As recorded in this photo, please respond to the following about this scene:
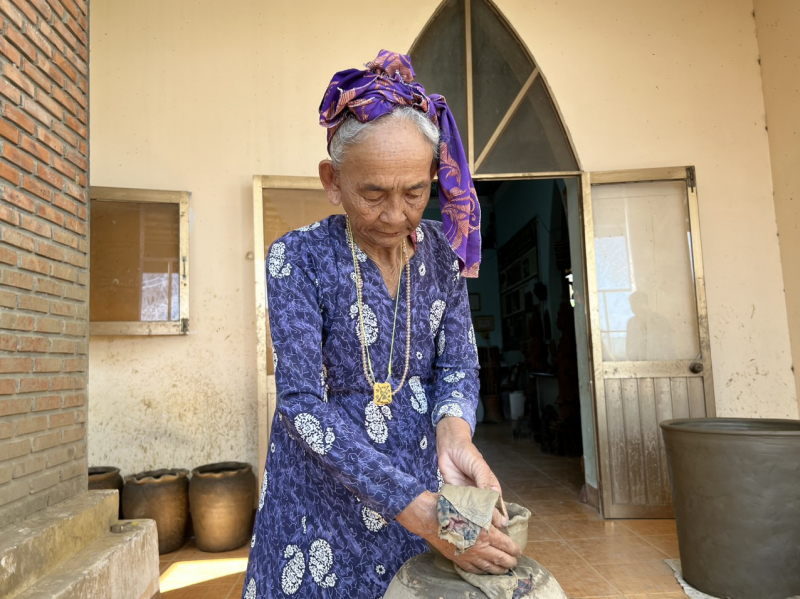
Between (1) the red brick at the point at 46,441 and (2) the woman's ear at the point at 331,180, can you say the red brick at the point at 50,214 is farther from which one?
(2) the woman's ear at the point at 331,180

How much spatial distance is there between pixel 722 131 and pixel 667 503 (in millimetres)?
2926

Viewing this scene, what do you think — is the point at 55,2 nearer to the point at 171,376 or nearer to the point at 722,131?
the point at 171,376

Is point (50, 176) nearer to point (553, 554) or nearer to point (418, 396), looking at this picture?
point (418, 396)

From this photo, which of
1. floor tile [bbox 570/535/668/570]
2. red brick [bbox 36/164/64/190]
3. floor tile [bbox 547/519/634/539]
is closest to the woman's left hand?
red brick [bbox 36/164/64/190]

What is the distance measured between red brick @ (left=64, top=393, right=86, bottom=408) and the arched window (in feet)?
10.6

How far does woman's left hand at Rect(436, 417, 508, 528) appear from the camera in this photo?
1244 millimetres

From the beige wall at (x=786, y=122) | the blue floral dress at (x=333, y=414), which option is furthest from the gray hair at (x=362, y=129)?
the beige wall at (x=786, y=122)

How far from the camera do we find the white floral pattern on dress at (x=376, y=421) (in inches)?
51.5

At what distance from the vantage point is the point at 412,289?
1431 millimetres

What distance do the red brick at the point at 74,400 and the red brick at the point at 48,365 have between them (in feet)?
0.50

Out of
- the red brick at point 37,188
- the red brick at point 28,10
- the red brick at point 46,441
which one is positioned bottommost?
the red brick at point 46,441

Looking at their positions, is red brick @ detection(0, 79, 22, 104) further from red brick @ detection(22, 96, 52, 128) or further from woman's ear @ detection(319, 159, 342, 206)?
woman's ear @ detection(319, 159, 342, 206)

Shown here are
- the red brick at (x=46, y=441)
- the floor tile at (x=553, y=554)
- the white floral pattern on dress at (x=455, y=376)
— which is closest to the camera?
the white floral pattern on dress at (x=455, y=376)

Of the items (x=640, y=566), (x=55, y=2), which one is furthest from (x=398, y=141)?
(x=640, y=566)
